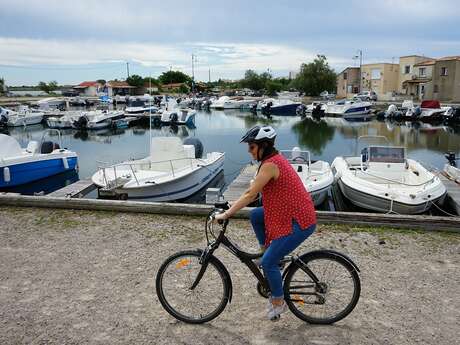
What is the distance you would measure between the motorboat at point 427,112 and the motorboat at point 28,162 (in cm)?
4420

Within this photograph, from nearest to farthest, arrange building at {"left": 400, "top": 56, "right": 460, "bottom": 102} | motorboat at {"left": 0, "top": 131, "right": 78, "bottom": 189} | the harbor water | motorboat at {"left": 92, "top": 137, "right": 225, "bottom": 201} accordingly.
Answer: motorboat at {"left": 92, "top": 137, "right": 225, "bottom": 201} → motorboat at {"left": 0, "top": 131, "right": 78, "bottom": 189} → the harbor water → building at {"left": 400, "top": 56, "right": 460, "bottom": 102}

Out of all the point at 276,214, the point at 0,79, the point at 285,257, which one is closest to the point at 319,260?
the point at 285,257

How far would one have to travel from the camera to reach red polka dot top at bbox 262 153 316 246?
3.27m

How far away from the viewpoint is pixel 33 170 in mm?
17453

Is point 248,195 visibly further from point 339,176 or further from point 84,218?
point 339,176

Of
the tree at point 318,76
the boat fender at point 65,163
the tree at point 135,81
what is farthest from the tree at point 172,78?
the boat fender at point 65,163

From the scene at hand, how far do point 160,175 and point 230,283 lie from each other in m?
10.0

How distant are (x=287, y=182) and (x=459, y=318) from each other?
230 centimetres

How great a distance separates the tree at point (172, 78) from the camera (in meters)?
138

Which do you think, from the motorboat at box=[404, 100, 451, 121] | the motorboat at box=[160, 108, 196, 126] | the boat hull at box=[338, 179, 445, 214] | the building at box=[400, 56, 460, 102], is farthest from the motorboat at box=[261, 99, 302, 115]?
the boat hull at box=[338, 179, 445, 214]

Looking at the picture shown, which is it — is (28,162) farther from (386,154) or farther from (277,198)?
(277,198)

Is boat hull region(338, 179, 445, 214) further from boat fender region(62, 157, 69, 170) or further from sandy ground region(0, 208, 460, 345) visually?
boat fender region(62, 157, 69, 170)

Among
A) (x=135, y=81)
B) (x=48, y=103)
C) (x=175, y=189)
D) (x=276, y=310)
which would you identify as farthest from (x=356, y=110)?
(x=135, y=81)

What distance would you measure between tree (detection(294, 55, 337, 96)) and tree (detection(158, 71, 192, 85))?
58992 mm
